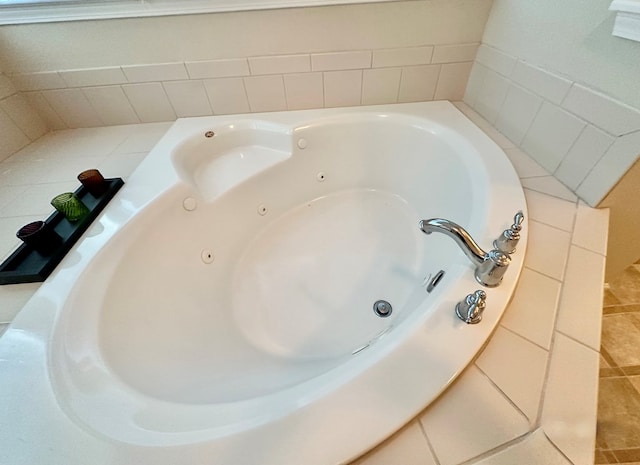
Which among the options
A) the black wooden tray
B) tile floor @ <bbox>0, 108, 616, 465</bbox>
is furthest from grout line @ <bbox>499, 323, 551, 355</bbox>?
the black wooden tray

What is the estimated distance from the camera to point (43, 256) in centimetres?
64

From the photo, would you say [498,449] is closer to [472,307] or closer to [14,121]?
[472,307]

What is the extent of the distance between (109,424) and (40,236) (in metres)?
0.52

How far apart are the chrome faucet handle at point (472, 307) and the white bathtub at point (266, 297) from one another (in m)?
0.02

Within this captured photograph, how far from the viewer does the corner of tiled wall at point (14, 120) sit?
1.08 metres

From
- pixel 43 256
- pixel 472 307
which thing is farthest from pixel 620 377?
pixel 43 256

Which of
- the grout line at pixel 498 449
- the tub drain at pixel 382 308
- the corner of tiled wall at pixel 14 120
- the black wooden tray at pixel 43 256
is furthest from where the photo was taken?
the corner of tiled wall at pixel 14 120

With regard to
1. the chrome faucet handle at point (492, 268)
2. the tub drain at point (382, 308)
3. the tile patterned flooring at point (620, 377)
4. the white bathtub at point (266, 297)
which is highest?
the chrome faucet handle at point (492, 268)

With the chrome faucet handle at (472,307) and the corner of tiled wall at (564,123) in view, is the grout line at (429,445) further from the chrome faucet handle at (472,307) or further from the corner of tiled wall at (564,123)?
the corner of tiled wall at (564,123)

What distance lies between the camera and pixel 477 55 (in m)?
1.15

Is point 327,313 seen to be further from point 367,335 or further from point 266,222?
point 266,222

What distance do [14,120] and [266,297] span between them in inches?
52.8

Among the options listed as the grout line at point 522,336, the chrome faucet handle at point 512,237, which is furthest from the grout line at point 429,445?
the chrome faucet handle at point 512,237

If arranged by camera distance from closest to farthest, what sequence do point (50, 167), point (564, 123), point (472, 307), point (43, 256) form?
point (472, 307) → point (43, 256) → point (564, 123) → point (50, 167)
